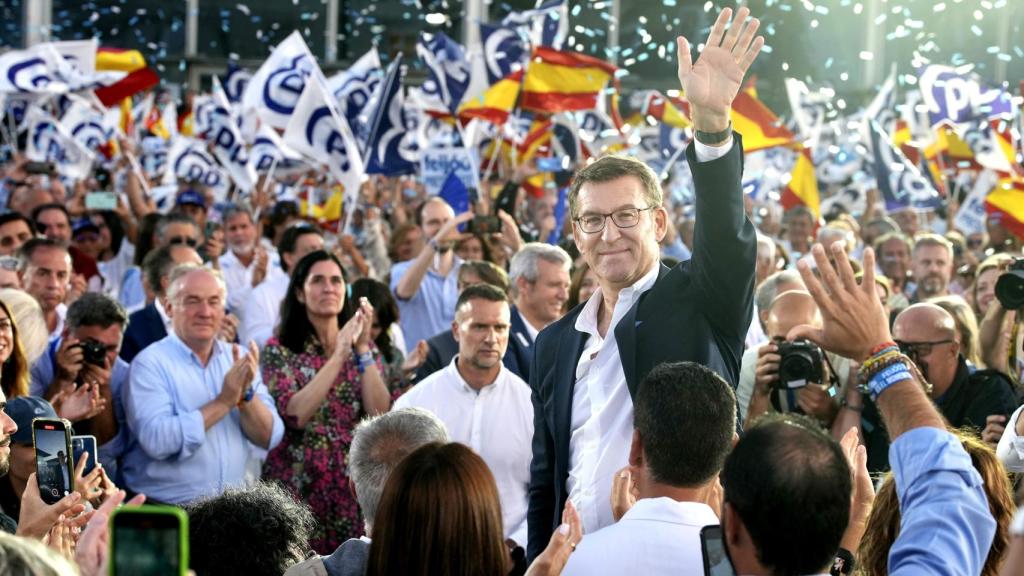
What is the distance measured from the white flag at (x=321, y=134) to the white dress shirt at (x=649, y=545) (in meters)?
7.76

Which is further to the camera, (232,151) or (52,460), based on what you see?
(232,151)

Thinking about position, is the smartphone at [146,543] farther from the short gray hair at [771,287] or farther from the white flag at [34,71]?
the white flag at [34,71]

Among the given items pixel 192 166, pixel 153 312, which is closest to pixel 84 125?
pixel 192 166

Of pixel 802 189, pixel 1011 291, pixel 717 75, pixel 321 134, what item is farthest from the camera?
pixel 802 189

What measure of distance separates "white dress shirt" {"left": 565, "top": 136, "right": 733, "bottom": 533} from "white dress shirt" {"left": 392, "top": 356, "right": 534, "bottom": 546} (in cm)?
185

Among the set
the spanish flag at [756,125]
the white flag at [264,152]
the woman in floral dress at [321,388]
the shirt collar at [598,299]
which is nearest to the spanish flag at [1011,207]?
the spanish flag at [756,125]

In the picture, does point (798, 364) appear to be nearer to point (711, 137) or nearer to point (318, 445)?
point (711, 137)

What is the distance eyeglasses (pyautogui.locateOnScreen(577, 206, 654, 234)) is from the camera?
3.42m

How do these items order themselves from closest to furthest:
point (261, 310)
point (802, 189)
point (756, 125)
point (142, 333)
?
point (142, 333) → point (261, 310) → point (756, 125) → point (802, 189)

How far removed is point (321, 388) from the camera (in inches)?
236

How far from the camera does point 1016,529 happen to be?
1432 millimetres

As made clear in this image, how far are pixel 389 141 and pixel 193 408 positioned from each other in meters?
5.19

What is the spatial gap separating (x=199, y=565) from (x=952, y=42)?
24.3m

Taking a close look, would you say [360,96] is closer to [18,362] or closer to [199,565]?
[18,362]
